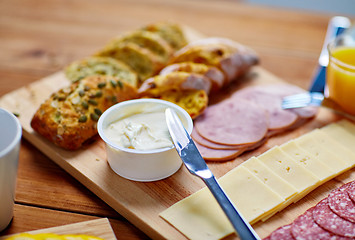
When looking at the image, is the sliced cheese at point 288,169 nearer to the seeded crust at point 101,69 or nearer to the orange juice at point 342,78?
the orange juice at point 342,78

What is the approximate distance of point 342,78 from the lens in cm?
249

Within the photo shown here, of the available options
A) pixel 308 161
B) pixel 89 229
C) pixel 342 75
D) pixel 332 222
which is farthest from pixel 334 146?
pixel 89 229

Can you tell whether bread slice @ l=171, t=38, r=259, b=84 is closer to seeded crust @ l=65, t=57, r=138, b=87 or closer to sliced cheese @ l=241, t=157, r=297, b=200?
seeded crust @ l=65, t=57, r=138, b=87

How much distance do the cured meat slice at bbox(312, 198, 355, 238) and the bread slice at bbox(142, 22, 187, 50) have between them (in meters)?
1.75

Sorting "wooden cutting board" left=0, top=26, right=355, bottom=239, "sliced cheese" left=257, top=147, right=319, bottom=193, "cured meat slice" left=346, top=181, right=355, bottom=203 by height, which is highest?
"sliced cheese" left=257, top=147, right=319, bottom=193

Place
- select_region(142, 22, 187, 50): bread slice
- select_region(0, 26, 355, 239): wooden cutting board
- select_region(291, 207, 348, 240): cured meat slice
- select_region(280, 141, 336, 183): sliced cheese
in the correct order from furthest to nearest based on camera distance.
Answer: select_region(142, 22, 187, 50): bread slice < select_region(280, 141, 336, 183): sliced cheese < select_region(0, 26, 355, 239): wooden cutting board < select_region(291, 207, 348, 240): cured meat slice

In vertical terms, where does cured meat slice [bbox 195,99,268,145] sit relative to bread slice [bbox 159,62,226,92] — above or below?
below

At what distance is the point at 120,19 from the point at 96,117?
1.82 meters

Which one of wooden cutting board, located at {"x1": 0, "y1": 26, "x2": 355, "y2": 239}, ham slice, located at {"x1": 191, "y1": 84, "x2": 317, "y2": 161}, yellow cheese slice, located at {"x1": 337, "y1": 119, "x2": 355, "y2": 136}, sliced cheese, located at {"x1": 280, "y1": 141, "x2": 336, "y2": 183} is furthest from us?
yellow cheese slice, located at {"x1": 337, "y1": 119, "x2": 355, "y2": 136}

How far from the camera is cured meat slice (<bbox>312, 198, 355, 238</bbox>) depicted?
173cm

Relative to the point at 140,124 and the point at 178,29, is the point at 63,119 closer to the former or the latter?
the point at 140,124

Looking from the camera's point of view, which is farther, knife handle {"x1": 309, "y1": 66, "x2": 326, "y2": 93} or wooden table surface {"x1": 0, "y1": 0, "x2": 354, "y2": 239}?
knife handle {"x1": 309, "y1": 66, "x2": 326, "y2": 93}

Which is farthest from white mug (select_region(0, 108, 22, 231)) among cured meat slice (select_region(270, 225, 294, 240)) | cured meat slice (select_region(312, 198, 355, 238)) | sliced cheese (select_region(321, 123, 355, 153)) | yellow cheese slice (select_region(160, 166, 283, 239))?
sliced cheese (select_region(321, 123, 355, 153))

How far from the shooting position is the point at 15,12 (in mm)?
3861
